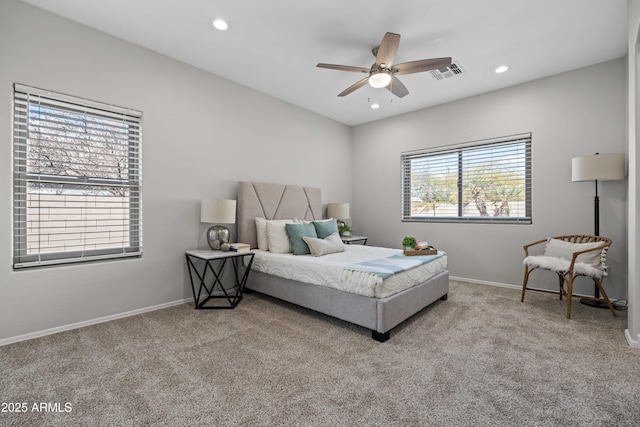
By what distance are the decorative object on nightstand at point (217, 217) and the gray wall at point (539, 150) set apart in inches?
119

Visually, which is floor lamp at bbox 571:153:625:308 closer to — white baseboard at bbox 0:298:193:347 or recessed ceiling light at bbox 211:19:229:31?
recessed ceiling light at bbox 211:19:229:31

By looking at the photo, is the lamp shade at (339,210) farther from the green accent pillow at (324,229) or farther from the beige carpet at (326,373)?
the beige carpet at (326,373)

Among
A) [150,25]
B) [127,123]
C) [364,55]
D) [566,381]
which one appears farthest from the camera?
[364,55]

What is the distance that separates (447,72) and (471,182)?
1.75 meters

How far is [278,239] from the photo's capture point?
3695 mm

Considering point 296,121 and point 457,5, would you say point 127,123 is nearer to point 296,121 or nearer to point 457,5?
point 296,121

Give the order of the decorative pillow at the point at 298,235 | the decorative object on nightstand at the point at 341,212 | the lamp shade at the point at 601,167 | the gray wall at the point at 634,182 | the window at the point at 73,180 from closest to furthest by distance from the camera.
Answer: the gray wall at the point at 634,182 → the window at the point at 73,180 → the lamp shade at the point at 601,167 → the decorative pillow at the point at 298,235 → the decorative object on nightstand at the point at 341,212

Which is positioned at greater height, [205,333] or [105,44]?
[105,44]

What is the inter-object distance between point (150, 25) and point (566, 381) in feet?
14.5

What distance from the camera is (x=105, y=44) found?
9.30ft

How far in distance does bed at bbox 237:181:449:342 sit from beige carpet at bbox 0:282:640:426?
165 mm

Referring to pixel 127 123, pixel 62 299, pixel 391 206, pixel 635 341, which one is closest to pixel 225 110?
pixel 127 123

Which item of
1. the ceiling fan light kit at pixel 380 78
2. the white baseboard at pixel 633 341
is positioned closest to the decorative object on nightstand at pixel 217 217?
the ceiling fan light kit at pixel 380 78

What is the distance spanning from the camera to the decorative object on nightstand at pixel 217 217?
10.8ft
